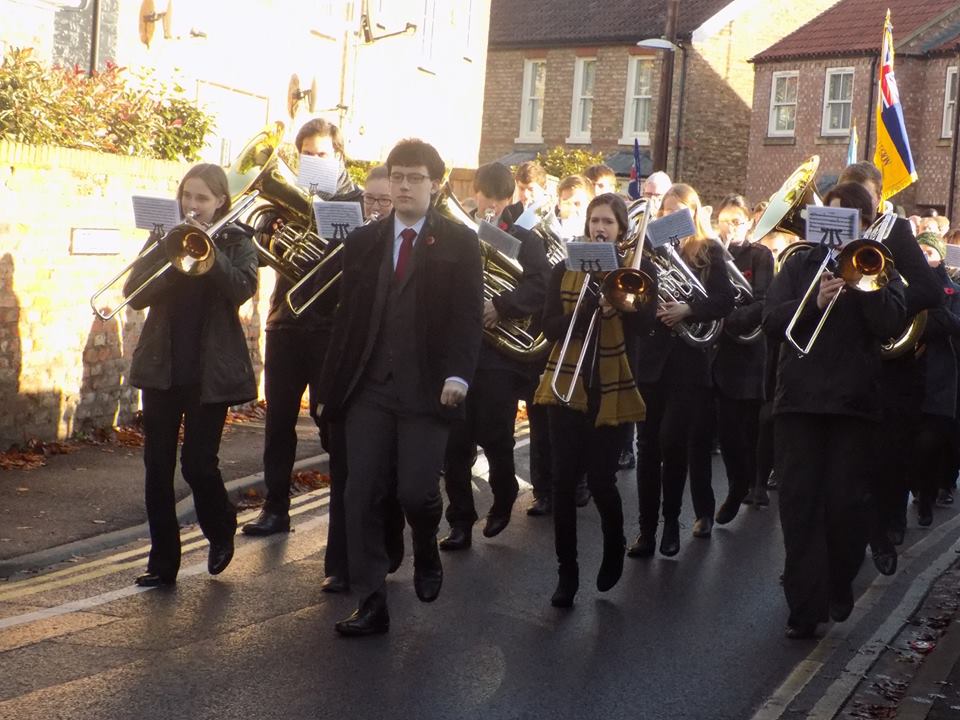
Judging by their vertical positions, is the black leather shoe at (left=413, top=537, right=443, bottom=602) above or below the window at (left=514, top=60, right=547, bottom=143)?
below

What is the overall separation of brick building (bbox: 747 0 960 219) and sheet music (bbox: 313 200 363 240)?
30079 millimetres

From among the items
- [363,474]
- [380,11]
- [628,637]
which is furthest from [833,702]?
[380,11]

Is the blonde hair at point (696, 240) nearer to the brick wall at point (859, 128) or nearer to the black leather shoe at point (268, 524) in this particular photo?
the black leather shoe at point (268, 524)

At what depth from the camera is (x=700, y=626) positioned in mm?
7492

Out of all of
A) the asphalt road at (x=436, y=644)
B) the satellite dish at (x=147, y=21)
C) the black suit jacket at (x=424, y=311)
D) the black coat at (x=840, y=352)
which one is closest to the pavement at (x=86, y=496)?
the asphalt road at (x=436, y=644)

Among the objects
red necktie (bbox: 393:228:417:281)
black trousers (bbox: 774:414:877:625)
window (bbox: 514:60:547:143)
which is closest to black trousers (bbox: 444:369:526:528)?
black trousers (bbox: 774:414:877:625)

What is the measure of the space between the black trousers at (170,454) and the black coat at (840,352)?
258 centimetres

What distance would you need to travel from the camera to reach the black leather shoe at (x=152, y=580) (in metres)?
7.53

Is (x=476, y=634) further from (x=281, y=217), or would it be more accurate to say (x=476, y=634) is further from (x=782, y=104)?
(x=782, y=104)

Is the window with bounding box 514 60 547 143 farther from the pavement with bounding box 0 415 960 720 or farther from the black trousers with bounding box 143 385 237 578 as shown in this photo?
the black trousers with bounding box 143 385 237 578

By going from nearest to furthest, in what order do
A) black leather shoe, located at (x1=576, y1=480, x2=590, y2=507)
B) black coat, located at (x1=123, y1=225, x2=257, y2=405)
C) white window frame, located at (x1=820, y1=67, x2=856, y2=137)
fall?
black coat, located at (x1=123, y1=225, x2=257, y2=405) < black leather shoe, located at (x1=576, y1=480, x2=590, y2=507) < white window frame, located at (x1=820, y1=67, x2=856, y2=137)

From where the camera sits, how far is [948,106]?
119 ft

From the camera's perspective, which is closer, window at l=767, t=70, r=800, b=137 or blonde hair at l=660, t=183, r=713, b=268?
blonde hair at l=660, t=183, r=713, b=268

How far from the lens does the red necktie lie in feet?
22.0
